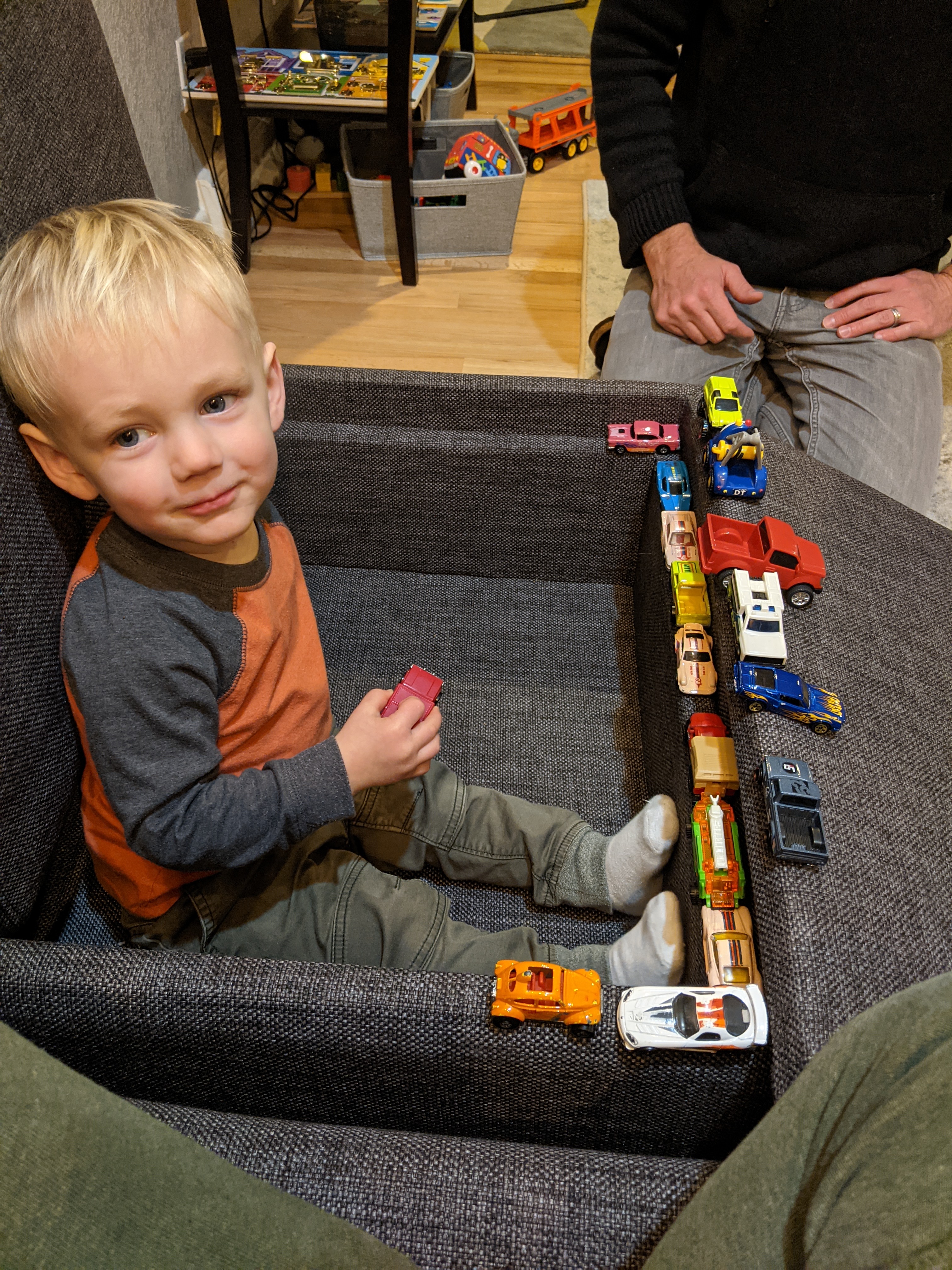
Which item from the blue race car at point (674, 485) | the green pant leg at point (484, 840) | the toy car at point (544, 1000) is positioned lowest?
the green pant leg at point (484, 840)

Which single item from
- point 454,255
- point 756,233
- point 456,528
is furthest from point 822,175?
point 454,255

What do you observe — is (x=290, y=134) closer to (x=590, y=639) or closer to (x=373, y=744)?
(x=590, y=639)

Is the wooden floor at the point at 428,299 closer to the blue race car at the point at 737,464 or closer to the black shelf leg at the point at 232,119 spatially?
the black shelf leg at the point at 232,119

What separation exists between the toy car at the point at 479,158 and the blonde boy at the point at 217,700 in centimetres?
159

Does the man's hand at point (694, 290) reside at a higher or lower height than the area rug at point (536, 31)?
lower

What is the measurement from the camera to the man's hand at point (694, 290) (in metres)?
1.24

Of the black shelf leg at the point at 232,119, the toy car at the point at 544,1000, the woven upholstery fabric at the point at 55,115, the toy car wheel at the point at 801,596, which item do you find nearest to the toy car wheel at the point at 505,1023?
the toy car at the point at 544,1000

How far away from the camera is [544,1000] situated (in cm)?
57

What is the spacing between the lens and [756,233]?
49.6 inches

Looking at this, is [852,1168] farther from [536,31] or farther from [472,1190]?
[536,31]

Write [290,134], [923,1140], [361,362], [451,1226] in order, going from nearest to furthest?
1. [923,1140]
2. [451,1226]
3. [361,362]
4. [290,134]

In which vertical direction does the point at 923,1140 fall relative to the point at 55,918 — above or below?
above

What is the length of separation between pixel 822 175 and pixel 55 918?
1348 millimetres

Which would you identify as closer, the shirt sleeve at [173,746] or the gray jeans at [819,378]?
the shirt sleeve at [173,746]
